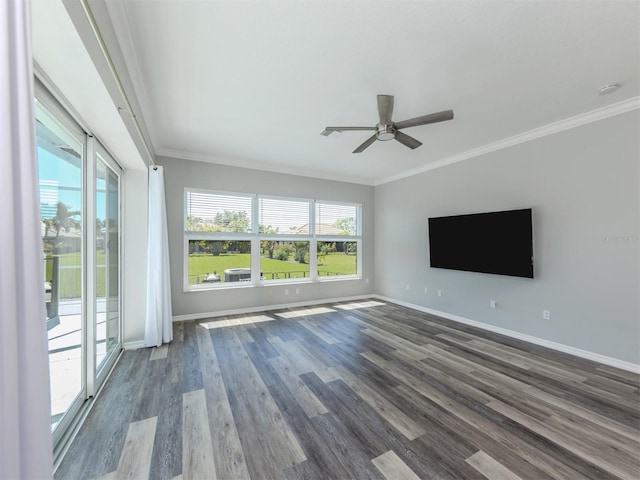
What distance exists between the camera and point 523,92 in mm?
2594

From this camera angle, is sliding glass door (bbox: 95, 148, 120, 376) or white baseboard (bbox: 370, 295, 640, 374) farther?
white baseboard (bbox: 370, 295, 640, 374)

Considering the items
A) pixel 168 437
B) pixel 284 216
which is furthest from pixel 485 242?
pixel 168 437

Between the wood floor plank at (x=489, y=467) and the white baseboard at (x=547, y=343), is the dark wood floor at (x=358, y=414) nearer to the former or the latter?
the wood floor plank at (x=489, y=467)

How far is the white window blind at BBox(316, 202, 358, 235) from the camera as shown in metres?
5.71

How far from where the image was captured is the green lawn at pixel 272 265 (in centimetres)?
452

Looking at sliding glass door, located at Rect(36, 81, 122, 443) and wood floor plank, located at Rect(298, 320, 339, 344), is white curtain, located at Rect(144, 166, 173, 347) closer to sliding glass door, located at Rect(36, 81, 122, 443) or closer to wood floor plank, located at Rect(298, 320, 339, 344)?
sliding glass door, located at Rect(36, 81, 122, 443)

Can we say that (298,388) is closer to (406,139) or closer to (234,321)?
(234,321)

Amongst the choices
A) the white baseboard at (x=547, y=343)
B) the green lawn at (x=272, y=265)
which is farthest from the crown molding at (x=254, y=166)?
the white baseboard at (x=547, y=343)

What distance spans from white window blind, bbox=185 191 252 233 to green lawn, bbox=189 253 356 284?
51 centimetres

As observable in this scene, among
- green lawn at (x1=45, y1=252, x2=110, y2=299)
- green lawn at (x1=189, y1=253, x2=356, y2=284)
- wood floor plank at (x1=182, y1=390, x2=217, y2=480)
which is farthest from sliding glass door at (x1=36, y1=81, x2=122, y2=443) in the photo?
green lawn at (x1=189, y1=253, x2=356, y2=284)

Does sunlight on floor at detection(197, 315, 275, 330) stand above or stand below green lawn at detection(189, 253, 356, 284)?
below

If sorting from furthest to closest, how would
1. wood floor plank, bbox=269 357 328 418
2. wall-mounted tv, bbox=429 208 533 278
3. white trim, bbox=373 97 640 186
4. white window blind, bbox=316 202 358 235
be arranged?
1. white window blind, bbox=316 202 358 235
2. wall-mounted tv, bbox=429 208 533 278
3. white trim, bbox=373 97 640 186
4. wood floor plank, bbox=269 357 328 418

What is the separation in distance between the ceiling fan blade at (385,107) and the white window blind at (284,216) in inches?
120

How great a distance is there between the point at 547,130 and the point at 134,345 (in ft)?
19.5
